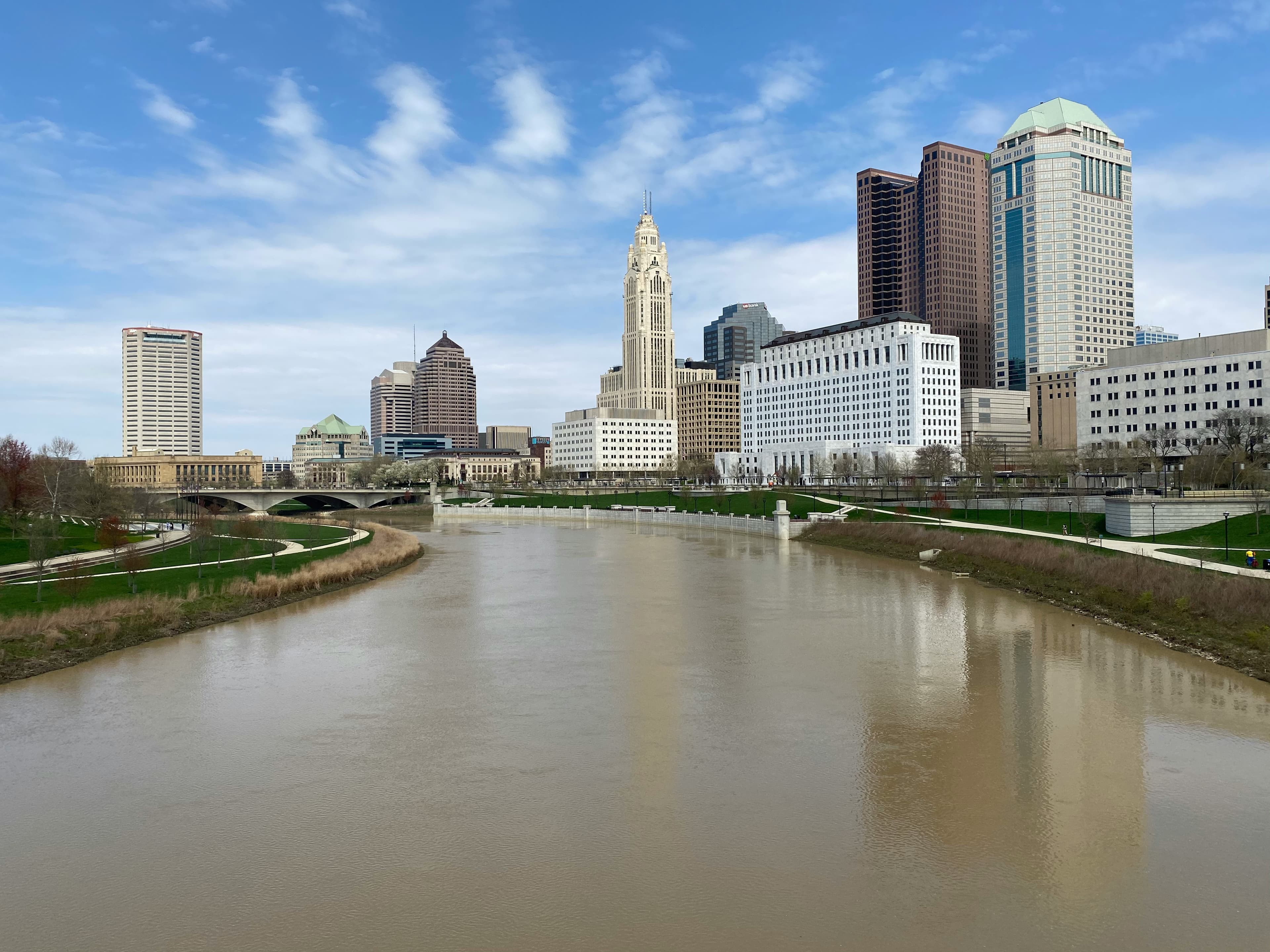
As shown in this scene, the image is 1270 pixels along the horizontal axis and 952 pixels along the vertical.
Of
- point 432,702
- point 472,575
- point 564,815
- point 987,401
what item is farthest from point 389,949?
point 987,401

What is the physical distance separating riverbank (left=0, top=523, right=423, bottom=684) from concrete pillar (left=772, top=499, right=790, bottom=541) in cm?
3832

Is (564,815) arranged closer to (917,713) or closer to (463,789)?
(463,789)

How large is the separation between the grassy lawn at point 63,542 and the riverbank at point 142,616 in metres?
13.9

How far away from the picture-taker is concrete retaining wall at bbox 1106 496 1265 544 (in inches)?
2035

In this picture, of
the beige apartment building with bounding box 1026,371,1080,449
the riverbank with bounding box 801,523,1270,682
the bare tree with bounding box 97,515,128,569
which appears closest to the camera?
the riverbank with bounding box 801,523,1270,682

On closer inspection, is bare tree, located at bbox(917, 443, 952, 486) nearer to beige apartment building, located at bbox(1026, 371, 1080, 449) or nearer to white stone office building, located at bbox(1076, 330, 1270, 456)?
white stone office building, located at bbox(1076, 330, 1270, 456)

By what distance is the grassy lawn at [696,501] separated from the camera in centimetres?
9656

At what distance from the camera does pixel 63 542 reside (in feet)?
186

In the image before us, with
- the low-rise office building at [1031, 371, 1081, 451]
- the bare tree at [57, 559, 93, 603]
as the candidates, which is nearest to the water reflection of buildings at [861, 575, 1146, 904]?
the bare tree at [57, 559, 93, 603]

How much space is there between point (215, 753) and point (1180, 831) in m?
19.2

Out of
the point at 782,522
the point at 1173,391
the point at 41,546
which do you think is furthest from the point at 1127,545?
the point at 1173,391

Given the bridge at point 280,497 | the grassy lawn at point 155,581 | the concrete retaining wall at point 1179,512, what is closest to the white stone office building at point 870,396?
the bridge at point 280,497

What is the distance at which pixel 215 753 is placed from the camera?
65.9ft

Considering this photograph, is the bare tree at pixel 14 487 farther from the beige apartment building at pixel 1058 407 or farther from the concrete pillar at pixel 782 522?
the beige apartment building at pixel 1058 407
